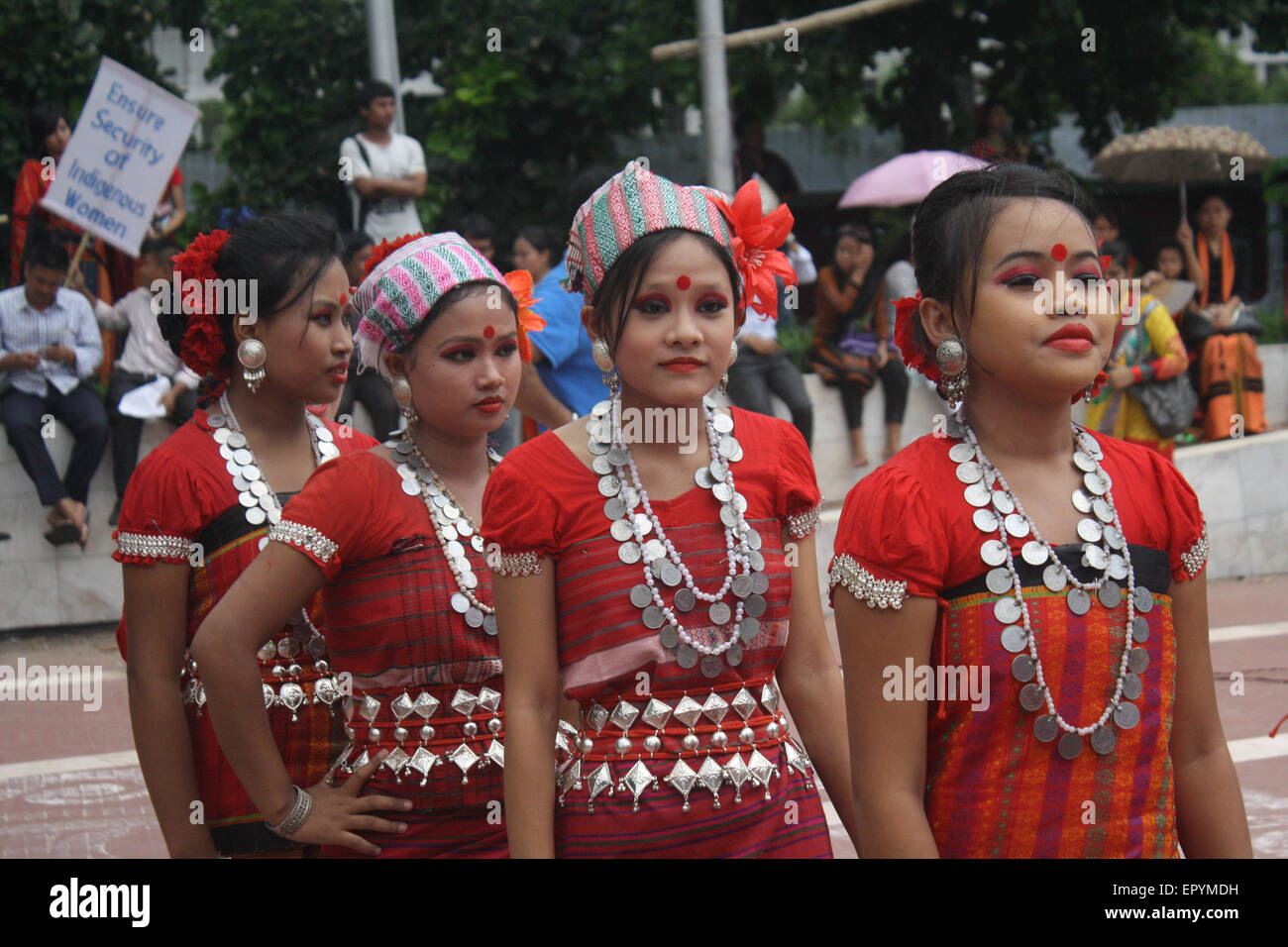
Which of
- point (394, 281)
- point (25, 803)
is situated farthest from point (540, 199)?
point (394, 281)

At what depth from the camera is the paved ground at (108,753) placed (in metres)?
5.65

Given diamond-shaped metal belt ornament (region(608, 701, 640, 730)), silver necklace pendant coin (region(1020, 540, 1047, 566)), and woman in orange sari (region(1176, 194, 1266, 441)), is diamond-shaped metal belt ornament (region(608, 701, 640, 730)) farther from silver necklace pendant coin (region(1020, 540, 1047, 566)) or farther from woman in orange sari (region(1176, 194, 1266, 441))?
woman in orange sari (region(1176, 194, 1266, 441))

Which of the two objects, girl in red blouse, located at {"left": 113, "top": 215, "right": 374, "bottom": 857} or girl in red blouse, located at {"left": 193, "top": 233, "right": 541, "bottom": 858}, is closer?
girl in red blouse, located at {"left": 193, "top": 233, "right": 541, "bottom": 858}

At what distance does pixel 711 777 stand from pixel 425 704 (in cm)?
69

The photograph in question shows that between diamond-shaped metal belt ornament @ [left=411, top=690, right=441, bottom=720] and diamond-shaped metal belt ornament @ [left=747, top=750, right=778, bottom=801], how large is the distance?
70 centimetres

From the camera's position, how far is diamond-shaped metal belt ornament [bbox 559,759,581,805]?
265 centimetres

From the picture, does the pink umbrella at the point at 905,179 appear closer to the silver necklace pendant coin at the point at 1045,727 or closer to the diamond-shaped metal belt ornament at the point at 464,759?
the diamond-shaped metal belt ornament at the point at 464,759

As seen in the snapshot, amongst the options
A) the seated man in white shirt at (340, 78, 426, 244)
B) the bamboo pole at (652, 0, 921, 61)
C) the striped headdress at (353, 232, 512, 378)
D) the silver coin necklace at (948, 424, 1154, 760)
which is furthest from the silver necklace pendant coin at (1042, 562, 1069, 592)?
the bamboo pole at (652, 0, 921, 61)

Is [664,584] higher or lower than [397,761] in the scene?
higher

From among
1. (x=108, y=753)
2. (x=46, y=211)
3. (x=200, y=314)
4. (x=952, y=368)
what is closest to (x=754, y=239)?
(x=952, y=368)

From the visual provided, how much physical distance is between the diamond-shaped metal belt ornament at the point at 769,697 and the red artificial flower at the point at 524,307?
3.42 feet

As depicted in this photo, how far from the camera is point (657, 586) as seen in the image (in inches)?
105

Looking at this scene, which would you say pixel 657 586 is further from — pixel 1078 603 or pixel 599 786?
pixel 1078 603

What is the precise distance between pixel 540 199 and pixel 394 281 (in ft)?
34.7
